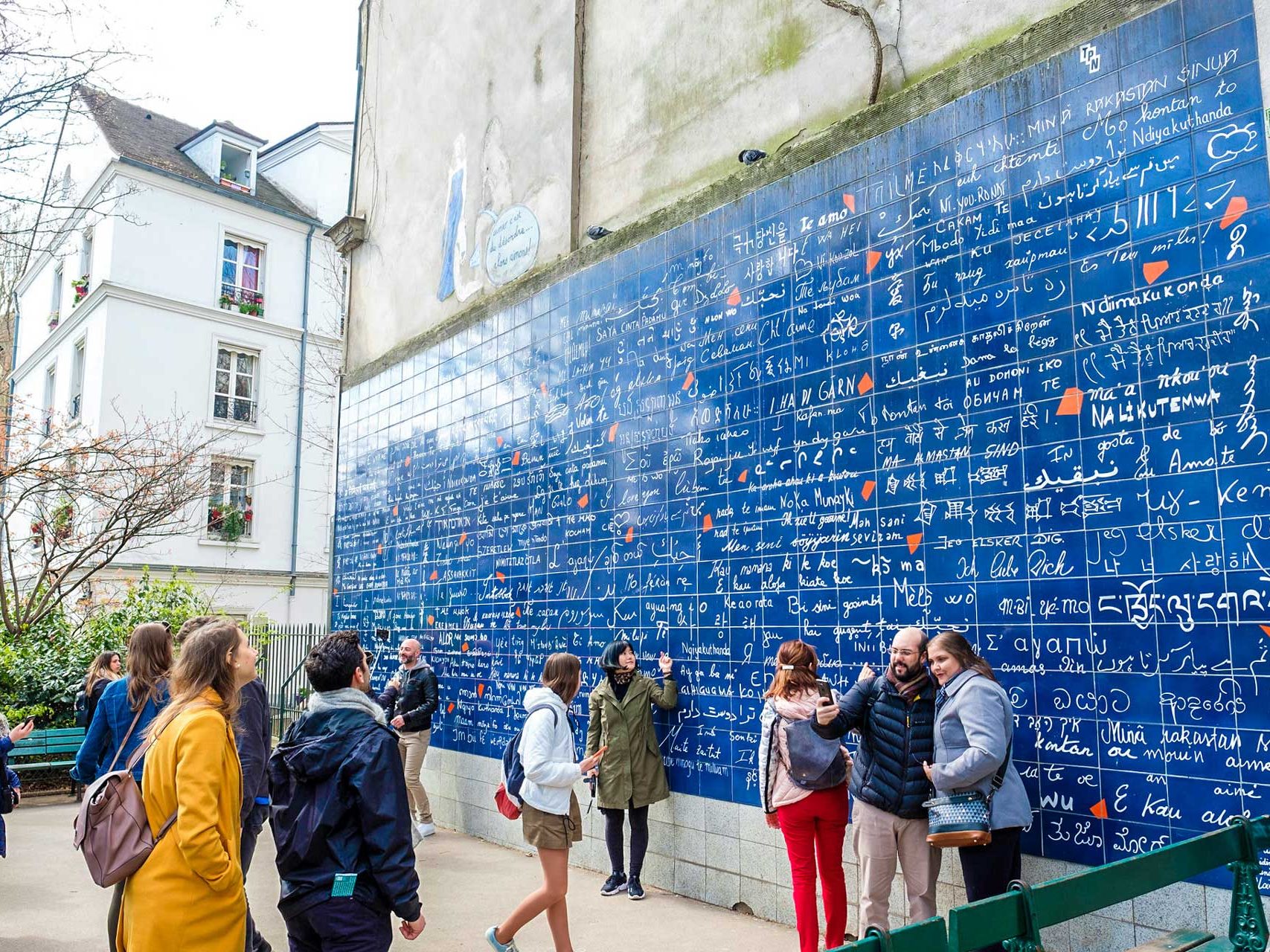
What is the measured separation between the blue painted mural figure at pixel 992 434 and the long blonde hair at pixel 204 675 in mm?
3635

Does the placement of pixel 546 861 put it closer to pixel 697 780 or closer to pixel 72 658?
pixel 697 780

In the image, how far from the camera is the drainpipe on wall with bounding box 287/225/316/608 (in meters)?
23.8

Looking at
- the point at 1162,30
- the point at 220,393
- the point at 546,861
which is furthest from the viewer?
the point at 220,393

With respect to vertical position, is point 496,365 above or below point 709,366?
above

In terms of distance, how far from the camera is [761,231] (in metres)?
7.15

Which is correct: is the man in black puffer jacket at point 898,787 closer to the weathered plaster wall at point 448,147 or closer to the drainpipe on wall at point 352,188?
the weathered plaster wall at point 448,147

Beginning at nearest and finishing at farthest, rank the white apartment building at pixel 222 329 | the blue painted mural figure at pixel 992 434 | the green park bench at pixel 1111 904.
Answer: the green park bench at pixel 1111 904 < the blue painted mural figure at pixel 992 434 < the white apartment building at pixel 222 329

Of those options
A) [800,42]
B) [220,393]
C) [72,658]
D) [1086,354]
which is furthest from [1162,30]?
[220,393]

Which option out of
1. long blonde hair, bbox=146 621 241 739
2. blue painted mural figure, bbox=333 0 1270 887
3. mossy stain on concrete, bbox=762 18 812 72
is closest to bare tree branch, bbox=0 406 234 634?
blue painted mural figure, bbox=333 0 1270 887

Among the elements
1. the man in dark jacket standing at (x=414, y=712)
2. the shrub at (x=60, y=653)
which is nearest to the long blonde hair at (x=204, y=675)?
the man in dark jacket standing at (x=414, y=712)

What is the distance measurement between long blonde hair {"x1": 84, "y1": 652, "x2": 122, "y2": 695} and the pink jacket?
6.53 m

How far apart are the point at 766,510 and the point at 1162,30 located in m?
3.43

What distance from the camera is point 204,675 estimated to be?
12.1 ft

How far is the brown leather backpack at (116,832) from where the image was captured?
11.2ft
